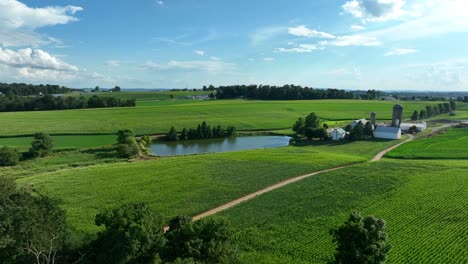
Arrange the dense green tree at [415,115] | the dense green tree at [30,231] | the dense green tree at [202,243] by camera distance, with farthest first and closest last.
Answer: the dense green tree at [415,115], the dense green tree at [202,243], the dense green tree at [30,231]

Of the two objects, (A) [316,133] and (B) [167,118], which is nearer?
(A) [316,133]

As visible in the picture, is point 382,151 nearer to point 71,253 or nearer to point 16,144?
point 71,253

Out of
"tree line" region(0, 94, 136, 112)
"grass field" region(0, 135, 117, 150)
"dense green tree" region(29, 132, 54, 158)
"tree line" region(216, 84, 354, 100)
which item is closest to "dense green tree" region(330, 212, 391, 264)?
"dense green tree" region(29, 132, 54, 158)

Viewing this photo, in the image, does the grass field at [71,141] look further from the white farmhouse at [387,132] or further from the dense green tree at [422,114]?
the dense green tree at [422,114]

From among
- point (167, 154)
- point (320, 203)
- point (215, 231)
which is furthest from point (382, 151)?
point (215, 231)

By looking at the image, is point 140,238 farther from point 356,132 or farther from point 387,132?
point 387,132

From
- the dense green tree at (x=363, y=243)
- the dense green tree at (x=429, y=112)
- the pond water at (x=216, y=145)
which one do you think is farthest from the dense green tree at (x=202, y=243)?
the dense green tree at (x=429, y=112)

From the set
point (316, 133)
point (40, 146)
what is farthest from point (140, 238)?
point (316, 133)
